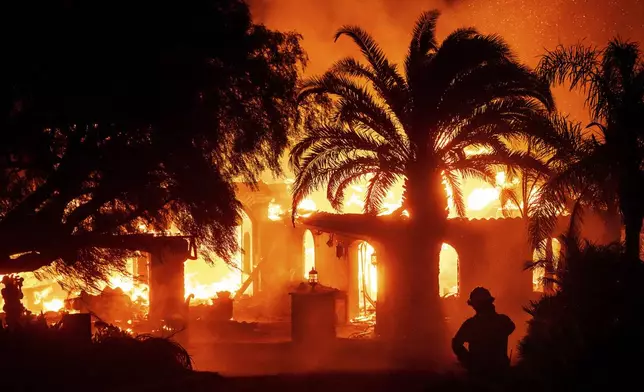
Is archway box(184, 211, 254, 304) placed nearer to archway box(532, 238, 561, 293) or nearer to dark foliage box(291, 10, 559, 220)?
archway box(532, 238, 561, 293)

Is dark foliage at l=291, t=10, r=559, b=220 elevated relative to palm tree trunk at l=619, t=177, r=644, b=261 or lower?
elevated

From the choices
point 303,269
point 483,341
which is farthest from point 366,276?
point 483,341

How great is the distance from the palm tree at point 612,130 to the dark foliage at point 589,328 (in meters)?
2.89

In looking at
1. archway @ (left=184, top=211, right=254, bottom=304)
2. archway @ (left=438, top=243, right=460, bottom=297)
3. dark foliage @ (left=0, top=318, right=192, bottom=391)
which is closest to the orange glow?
archway @ (left=184, top=211, right=254, bottom=304)

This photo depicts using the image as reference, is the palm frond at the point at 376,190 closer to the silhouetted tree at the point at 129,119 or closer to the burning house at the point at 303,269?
the burning house at the point at 303,269

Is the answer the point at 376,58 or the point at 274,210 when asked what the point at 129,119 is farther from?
the point at 274,210

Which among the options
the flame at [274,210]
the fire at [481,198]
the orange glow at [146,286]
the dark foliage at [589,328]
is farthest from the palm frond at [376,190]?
the fire at [481,198]

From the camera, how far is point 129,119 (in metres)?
10.0

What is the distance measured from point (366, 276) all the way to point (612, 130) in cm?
1645

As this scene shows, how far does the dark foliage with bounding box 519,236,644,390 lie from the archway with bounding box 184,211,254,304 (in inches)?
748

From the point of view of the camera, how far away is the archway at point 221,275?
100 ft

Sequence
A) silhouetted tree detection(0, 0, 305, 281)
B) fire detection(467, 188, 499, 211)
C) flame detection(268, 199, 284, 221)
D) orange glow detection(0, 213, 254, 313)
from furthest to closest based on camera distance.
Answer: fire detection(467, 188, 499, 211) → flame detection(268, 199, 284, 221) → orange glow detection(0, 213, 254, 313) → silhouetted tree detection(0, 0, 305, 281)

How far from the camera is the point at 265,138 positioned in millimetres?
11727

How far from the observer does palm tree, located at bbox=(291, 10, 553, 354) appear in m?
15.0
